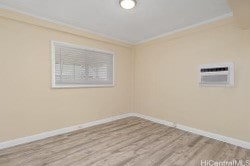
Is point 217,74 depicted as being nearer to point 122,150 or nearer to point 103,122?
point 122,150

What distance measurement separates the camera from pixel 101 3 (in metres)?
2.24

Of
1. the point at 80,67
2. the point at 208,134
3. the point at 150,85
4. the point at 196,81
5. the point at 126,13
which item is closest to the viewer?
the point at 126,13

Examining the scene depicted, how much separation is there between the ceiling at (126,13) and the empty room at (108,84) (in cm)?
2

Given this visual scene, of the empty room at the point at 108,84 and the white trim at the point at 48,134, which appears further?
the white trim at the point at 48,134

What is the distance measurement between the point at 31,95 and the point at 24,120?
443mm

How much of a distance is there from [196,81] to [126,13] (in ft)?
6.23

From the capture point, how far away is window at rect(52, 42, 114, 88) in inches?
117

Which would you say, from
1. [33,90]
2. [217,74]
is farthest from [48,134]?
[217,74]

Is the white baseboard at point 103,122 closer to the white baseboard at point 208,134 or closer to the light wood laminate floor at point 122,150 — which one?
the white baseboard at point 208,134

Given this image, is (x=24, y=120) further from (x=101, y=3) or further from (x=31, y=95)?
(x=101, y=3)

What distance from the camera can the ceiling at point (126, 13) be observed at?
7.32 ft

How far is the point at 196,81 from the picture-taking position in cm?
299

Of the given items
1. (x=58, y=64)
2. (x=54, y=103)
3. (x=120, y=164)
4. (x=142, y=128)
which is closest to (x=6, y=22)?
(x=58, y=64)

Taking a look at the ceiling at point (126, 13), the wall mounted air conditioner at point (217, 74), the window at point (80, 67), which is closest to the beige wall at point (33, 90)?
the window at point (80, 67)
